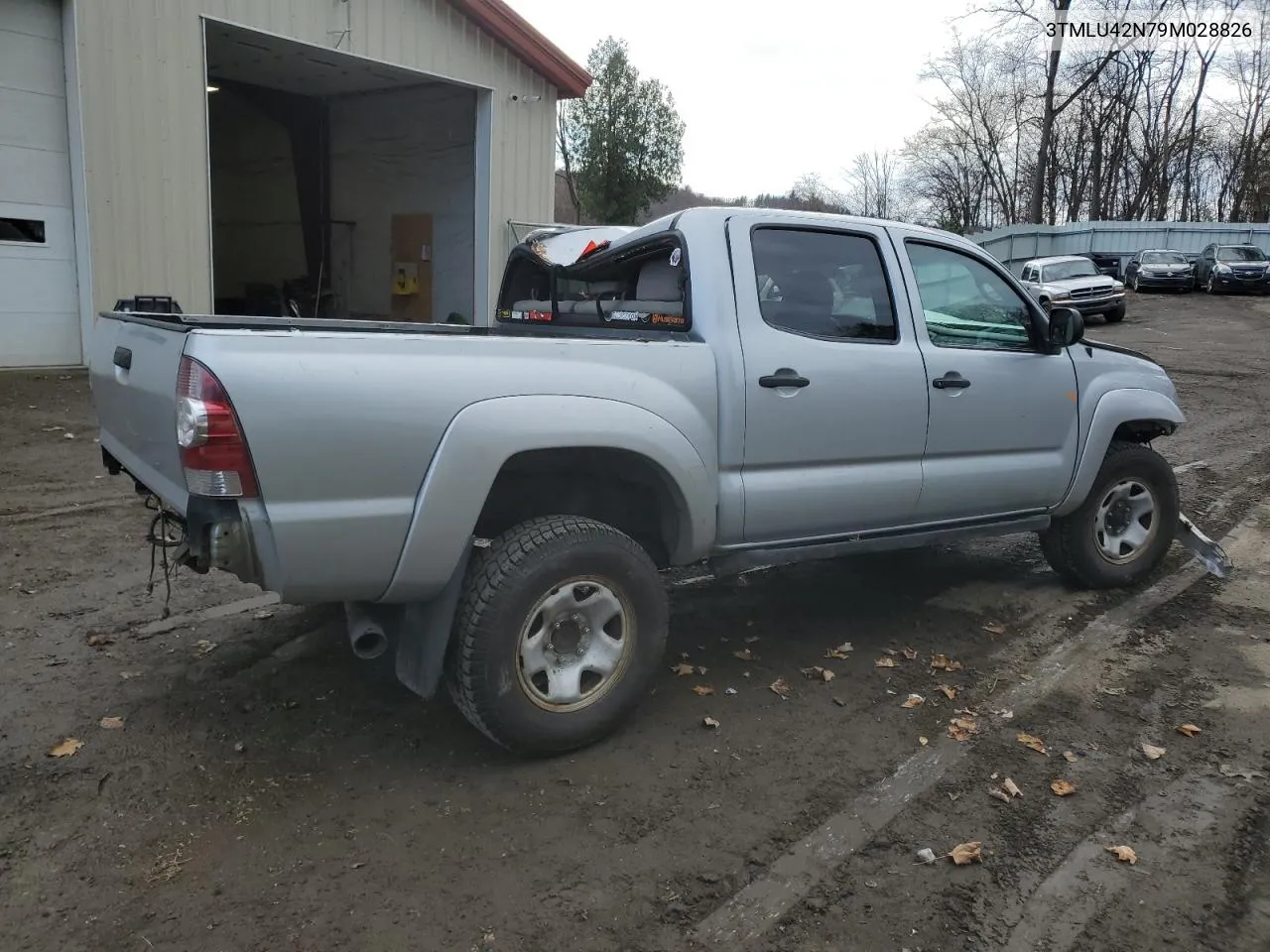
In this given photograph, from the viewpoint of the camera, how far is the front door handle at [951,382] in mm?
4555

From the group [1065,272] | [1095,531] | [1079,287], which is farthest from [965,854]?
[1065,272]

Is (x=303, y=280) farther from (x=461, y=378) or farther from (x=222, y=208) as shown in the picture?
(x=461, y=378)

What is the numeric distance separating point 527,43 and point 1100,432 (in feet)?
41.1

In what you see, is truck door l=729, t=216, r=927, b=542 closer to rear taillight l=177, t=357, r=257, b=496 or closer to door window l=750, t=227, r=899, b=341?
door window l=750, t=227, r=899, b=341

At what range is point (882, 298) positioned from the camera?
456 cm

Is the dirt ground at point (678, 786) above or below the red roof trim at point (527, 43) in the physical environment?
below

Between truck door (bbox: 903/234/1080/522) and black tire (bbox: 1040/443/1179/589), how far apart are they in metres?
0.37

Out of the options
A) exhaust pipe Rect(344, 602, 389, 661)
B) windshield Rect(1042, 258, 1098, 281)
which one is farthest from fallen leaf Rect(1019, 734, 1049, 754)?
windshield Rect(1042, 258, 1098, 281)

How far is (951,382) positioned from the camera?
15.1 feet

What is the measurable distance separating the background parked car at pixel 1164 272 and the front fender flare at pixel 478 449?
3346 centimetres

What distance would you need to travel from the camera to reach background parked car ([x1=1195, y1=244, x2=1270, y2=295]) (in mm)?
30984

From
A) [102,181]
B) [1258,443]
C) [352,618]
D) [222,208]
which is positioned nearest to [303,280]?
[222,208]

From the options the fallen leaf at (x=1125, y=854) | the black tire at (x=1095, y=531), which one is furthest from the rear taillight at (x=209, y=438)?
the black tire at (x=1095, y=531)

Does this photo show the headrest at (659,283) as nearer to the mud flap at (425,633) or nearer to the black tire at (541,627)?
the black tire at (541,627)
